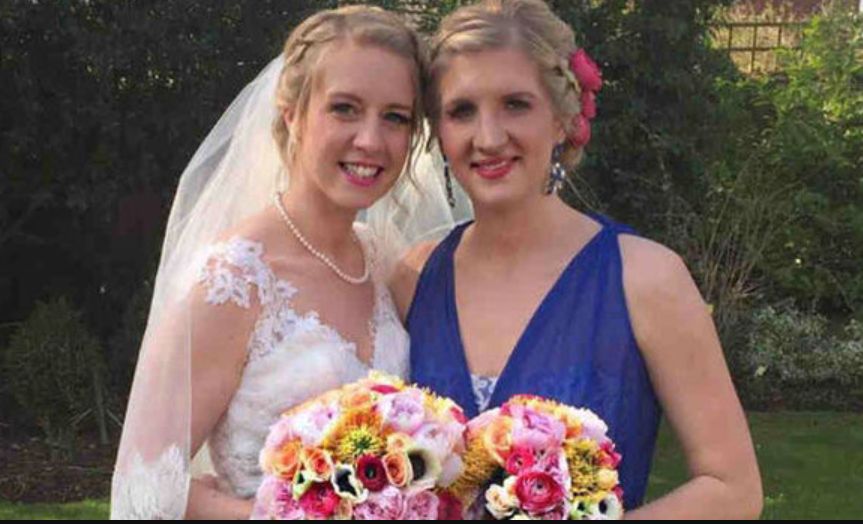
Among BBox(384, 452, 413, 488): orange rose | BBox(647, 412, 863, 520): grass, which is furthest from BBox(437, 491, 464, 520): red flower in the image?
BBox(647, 412, 863, 520): grass

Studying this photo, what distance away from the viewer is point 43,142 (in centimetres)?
805

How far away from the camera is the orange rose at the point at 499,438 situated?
2.55m

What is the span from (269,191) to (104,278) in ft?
18.6

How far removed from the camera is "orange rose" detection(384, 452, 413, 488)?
248cm

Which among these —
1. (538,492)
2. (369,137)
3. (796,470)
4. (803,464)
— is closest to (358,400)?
(538,492)

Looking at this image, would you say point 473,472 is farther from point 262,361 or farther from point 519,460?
point 262,361

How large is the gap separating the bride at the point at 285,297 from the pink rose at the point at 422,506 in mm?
556

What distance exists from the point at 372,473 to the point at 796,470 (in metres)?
6.24

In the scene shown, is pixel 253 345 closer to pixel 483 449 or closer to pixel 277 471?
pixel 277 471

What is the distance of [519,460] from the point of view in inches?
99.4

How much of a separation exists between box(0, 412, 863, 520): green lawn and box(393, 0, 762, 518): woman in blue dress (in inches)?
143

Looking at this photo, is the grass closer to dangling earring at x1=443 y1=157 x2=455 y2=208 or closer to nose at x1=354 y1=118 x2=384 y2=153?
dangling earring at x1=443 y1=157 x2=455 y2=208

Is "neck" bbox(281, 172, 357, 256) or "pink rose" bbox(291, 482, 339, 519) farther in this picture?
"neck" bbox(281, 172, 357, 256)

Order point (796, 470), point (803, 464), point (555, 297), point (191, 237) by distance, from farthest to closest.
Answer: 1. point (803, 464)
2. point (796, 470)
3. point (191, 237)
4. point (555, 297)
